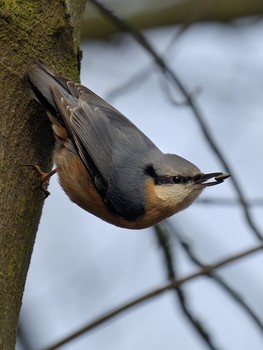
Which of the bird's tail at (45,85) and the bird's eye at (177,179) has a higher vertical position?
the bird's tail at (45,85)

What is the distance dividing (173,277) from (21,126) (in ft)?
3.33

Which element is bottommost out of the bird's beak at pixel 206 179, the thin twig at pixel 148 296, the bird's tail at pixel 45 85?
the thin twig at pixel 148 296

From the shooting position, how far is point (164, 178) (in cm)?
333

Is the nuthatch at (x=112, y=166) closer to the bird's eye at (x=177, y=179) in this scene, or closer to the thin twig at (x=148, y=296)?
the bird's eye at (x=177, y=179)

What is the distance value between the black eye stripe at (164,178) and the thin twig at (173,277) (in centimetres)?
23

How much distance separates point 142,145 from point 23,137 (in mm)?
721

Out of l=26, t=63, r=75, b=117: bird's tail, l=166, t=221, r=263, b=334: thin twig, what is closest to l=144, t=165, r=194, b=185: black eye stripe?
l=166, t=221, r=263, b=334: thin twig

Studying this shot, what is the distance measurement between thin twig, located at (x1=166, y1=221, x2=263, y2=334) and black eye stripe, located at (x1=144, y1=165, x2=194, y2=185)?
0.75 feet

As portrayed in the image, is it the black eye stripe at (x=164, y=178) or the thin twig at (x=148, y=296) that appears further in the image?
the black eye stripe at (x=164, y=178)

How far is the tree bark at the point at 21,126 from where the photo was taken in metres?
2.49

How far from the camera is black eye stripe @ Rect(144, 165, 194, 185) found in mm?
3310

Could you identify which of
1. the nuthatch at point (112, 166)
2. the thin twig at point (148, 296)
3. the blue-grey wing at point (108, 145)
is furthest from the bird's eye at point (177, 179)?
the thin twig at point (148, 296)

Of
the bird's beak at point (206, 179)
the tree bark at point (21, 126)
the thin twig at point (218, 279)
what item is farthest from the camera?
the bird's beak at point (206, 179)

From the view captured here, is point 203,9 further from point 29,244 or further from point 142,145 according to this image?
point 29,244
